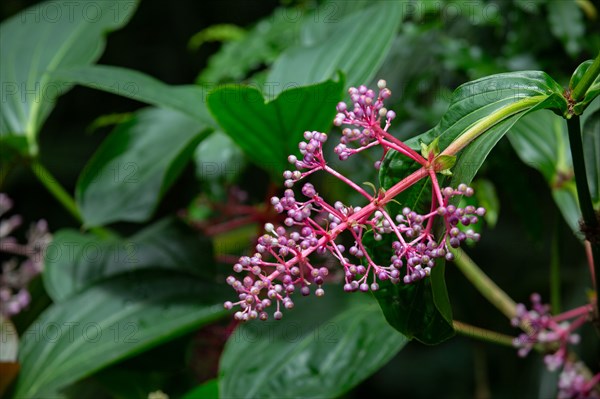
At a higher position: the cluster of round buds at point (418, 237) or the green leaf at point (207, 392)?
the cluster of round buds at point (418, 237)

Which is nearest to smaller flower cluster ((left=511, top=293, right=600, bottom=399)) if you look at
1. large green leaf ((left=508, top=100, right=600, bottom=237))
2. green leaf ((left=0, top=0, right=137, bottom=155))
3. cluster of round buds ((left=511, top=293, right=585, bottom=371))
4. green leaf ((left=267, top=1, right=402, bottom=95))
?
cluster of round buds ((left=511, top=293, right=585, bottom=371))

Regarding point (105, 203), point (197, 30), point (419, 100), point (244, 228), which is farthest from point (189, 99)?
point (197, 30)

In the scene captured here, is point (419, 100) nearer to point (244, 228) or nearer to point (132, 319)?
point (244, 228)

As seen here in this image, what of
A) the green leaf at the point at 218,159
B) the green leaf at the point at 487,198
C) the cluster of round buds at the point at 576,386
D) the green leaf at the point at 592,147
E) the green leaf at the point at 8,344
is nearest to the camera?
the green leaf at the point at 592,147

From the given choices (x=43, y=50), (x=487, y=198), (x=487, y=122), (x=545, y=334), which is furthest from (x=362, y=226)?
(x=43, y=50)

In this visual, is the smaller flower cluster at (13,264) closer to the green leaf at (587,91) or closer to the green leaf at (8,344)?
the green leaf at (8,344)

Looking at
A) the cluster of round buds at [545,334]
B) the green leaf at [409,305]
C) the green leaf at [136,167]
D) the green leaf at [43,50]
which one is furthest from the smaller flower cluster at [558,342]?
the green leaf at [43,50]
